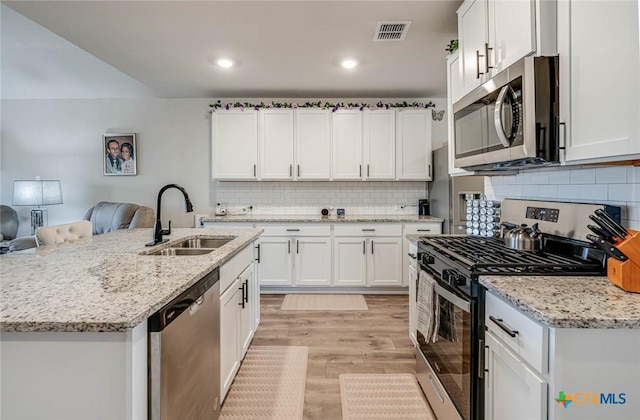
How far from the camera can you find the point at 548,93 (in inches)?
54.7

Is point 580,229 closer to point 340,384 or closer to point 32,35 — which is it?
point 340,384

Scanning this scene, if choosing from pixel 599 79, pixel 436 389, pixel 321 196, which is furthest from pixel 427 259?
pixel 321 196

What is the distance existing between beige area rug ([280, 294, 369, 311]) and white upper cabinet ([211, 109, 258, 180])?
165cm

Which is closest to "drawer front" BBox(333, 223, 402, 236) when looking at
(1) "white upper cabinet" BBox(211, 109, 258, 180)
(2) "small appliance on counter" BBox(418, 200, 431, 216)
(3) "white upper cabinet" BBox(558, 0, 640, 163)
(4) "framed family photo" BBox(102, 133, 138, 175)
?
(2) "small appliance on counter" BBox(418, 200, 431, 216)

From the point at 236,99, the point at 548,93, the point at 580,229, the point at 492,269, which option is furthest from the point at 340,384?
the point at 236,99

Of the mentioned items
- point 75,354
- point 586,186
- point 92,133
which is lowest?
point 75,354

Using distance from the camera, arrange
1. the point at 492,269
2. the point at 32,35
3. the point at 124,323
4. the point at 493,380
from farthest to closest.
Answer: the point at 32,35 → the point at 492,269 → the point at 493,380 → the point at 124,323

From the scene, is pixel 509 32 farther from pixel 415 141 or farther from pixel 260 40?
pixel 415 141

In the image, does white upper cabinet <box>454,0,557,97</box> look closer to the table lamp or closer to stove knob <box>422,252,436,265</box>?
stove knob <box>422,252,436,265</box>

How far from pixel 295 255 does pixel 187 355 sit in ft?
8.86

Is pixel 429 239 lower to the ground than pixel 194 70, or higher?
lower

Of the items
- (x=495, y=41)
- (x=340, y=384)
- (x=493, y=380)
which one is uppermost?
(x=495, y=41)

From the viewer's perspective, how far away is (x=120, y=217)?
427 cm

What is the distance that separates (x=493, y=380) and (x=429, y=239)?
3.57 ft
